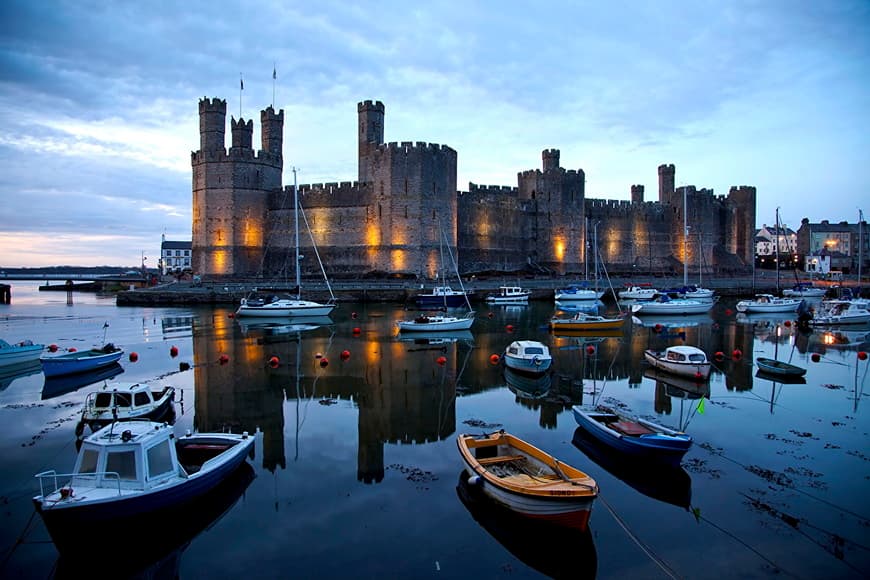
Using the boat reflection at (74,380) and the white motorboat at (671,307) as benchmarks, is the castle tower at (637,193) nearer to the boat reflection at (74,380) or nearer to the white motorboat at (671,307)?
the white motorboat at (671,307)

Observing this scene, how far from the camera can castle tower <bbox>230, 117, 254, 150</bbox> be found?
1539 inches

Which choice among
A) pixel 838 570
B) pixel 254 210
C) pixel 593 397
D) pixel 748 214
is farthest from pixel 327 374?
pixel 748 214

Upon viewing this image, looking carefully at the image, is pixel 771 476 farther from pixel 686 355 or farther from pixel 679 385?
pixel 686 355

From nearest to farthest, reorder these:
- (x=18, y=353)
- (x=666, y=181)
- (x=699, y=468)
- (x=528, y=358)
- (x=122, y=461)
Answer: (x=122, y=461) < (x=699, y=468) < (x=528, y=358) < (x=18, y=353) < (x=666, y=181)

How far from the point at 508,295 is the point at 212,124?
21.8m

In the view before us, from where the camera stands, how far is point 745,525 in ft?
22.2

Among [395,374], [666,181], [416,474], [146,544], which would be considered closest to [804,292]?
[666,181]

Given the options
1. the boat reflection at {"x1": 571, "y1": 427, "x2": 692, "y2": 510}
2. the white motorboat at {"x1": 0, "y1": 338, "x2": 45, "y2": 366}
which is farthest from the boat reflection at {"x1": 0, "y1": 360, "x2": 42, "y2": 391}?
the boat reflection at {"x1": 571, "y1": 427, "x2": 692, "y2": 510}

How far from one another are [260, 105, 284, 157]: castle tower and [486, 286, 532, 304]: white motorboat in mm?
18083

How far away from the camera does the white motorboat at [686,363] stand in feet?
46.3

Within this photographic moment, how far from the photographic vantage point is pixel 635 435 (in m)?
8.58

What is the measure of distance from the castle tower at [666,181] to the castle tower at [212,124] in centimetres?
3618

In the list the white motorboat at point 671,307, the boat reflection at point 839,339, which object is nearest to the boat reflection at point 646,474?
the boat reflection at point 839,339

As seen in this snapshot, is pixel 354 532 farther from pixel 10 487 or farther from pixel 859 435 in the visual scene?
pixel 859 435
